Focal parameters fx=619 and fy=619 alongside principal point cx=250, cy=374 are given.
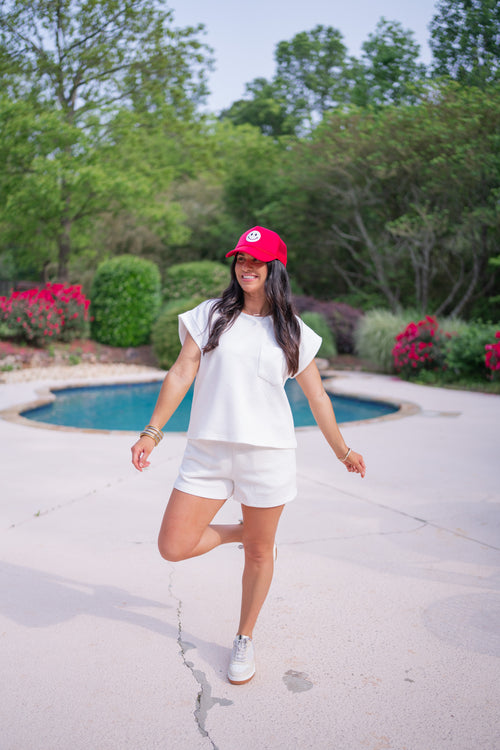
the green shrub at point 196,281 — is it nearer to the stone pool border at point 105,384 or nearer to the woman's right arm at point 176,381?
the stone pool border at point 105,384

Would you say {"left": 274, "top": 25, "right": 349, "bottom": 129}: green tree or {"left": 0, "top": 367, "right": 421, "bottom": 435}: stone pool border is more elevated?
{"left": 274, "top": 25, "right": 349, "bottom": 129}: green tree

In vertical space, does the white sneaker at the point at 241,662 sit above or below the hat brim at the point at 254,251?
below

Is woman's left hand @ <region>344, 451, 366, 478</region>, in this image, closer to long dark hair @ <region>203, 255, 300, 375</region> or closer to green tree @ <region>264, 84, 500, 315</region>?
long dark hair @ <region>203, 255, 300, 375</region>

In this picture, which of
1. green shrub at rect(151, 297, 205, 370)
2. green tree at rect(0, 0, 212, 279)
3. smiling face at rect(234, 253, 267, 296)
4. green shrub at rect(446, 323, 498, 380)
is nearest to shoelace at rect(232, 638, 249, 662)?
smiling face at rect(234, 253, 267, 296)

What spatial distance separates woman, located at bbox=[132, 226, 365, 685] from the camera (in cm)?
199

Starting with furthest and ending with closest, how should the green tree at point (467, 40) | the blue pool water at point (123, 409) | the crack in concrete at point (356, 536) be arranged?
the green tree at point (467, 40), the blue pool water at point (123, 409), the crack in concrete at point (356, 536)

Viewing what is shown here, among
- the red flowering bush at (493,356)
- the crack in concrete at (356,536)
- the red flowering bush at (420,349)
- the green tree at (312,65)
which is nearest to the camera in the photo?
the crack in concrete at (356,536)

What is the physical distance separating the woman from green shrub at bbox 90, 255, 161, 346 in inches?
511

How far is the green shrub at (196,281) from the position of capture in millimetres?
15305

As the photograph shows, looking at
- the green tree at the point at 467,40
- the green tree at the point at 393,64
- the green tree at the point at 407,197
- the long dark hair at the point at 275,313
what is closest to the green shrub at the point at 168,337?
the green tree at the point at 407,197

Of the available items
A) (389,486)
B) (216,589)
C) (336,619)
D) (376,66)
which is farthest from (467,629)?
(376,66)

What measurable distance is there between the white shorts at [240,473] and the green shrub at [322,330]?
12081mm

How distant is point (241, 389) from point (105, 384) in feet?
30.4

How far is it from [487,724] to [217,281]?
13990mm
